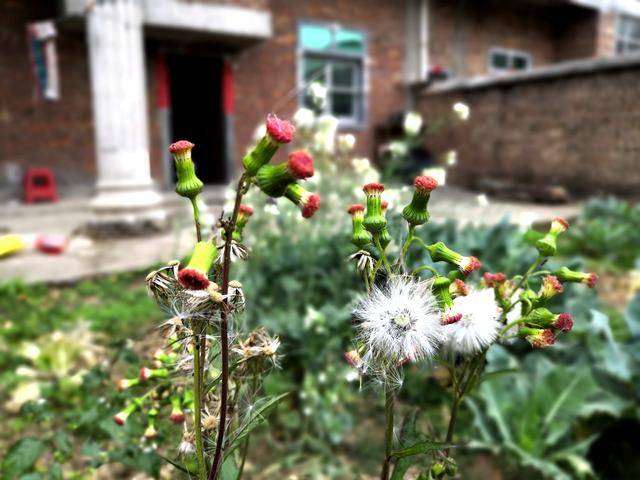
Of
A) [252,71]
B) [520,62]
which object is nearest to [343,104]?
[252,71]

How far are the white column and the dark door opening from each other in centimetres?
412

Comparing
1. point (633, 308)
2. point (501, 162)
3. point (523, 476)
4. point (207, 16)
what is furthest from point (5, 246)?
point (501, 162)

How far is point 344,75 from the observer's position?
386 inches

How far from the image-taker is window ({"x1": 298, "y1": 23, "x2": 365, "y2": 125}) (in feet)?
29.7

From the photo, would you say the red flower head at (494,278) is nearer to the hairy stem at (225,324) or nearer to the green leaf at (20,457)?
the hairy stem at (225,324)

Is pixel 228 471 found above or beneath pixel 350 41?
beneath

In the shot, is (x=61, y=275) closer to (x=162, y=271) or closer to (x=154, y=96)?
(x=162, y=271)

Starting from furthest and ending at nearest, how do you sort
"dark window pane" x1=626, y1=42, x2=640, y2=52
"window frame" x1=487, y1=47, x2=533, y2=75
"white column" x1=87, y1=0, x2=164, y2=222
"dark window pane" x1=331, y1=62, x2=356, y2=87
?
1. "dark window pane" x1=626, y1=42, x2=640, y2=52
2. "window frame" x1=487, y1=47, x2=533, y2=75
3. "dark window pane" x1=331, y1=62, x2=356, y2=87
4. "white column" x1=87, y1=0, x2=164, y2=222

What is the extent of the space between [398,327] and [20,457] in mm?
781

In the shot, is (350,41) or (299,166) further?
(350,41)

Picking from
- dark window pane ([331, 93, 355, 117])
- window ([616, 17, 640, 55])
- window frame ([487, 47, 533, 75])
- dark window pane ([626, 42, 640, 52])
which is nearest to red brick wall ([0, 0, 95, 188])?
dark window pane ([331, 93, 355, 117])

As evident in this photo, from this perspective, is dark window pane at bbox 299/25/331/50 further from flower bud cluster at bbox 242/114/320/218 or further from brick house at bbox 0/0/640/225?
flower bud cluster at bbox 242/114/320/218

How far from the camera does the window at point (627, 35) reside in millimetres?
12570

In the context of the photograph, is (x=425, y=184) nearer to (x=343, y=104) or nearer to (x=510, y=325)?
(x=510, y=325)
